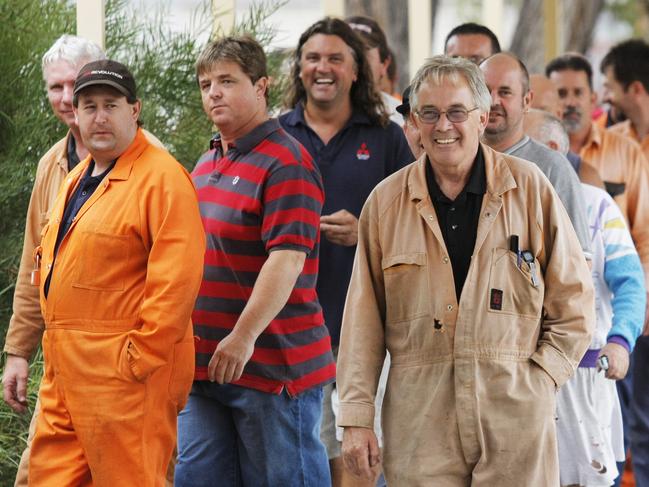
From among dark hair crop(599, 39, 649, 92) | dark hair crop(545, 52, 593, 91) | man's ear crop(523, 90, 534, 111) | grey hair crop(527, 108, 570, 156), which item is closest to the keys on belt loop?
man's ear crop(523, 90, 534, 111)

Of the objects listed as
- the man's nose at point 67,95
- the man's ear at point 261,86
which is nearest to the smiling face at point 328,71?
the man's ear at point 261,86

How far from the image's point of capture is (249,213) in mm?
5773

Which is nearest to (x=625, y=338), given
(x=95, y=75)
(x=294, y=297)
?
(x=294, y=297)

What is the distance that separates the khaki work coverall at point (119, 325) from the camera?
530 centimetres

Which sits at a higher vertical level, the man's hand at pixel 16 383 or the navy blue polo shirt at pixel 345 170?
the navy blue polo shirt at pixel 345 170

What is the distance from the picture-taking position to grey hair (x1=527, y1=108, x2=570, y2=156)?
22.8 ft

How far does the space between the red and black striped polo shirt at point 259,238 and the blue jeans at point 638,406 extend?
10.0 feet

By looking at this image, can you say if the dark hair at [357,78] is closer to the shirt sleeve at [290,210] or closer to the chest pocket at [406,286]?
the shirt sleeve at [290,210]

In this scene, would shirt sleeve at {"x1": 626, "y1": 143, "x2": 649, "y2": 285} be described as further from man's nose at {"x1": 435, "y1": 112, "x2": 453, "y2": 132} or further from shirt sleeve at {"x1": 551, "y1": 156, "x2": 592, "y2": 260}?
man's nose at {"x1": 435, "y1": 112, "x2": 453, "y2": 132}

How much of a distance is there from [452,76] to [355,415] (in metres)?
1.15

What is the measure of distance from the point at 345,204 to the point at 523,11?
47.6ft

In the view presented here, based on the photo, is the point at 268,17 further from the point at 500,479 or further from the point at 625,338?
the point at 500,479

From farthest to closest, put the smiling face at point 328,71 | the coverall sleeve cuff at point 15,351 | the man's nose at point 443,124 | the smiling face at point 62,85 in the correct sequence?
1. the smiling face at point 328,71
2. the smiling face at point 62,85
3. the coverall sleeve cuff at point 15,351
4. the man's nose at point 443,124

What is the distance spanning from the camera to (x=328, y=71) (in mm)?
7113
